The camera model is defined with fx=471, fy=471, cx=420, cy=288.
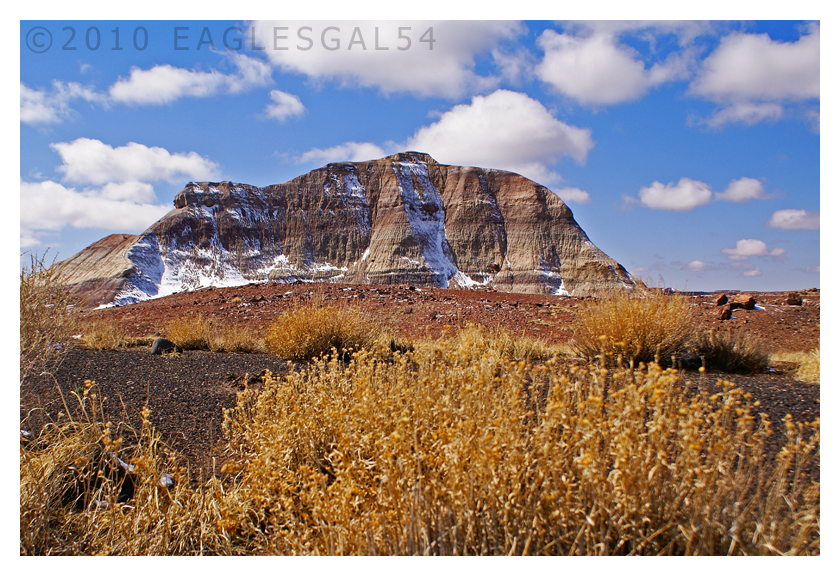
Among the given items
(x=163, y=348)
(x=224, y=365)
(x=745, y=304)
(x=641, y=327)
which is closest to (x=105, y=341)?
(x=163, y=348)

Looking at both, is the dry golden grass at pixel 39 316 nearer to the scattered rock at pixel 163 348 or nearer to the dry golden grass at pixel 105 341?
the scattered rock at pixel 163 348

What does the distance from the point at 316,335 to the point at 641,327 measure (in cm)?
389

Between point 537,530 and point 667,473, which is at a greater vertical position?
point 667,473

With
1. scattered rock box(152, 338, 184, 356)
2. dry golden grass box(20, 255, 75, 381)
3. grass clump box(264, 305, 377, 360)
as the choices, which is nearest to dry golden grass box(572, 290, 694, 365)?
grass clump box(264, 305, 377, 360)

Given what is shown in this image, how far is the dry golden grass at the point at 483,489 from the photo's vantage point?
1604 mm

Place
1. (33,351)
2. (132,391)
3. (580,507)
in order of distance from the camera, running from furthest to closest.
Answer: (132,391) < (33,351) < (580,507)

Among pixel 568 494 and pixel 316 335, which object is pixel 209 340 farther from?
pixel 568 494

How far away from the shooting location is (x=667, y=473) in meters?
1.73

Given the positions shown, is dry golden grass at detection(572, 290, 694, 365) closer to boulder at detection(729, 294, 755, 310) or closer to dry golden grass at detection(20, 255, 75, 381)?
dry golden grass at detection(20, 255, 75, 381)

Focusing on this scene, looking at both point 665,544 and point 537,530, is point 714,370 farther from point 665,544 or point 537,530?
point 537,530

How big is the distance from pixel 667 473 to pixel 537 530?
0.53m

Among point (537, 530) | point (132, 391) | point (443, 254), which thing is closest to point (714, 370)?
point (537, 530)

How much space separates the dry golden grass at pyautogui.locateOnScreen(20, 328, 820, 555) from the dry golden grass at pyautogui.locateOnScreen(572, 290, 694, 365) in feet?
8.27

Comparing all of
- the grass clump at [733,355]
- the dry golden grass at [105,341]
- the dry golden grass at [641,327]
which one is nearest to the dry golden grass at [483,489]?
the dry golden grass at [641,327]
